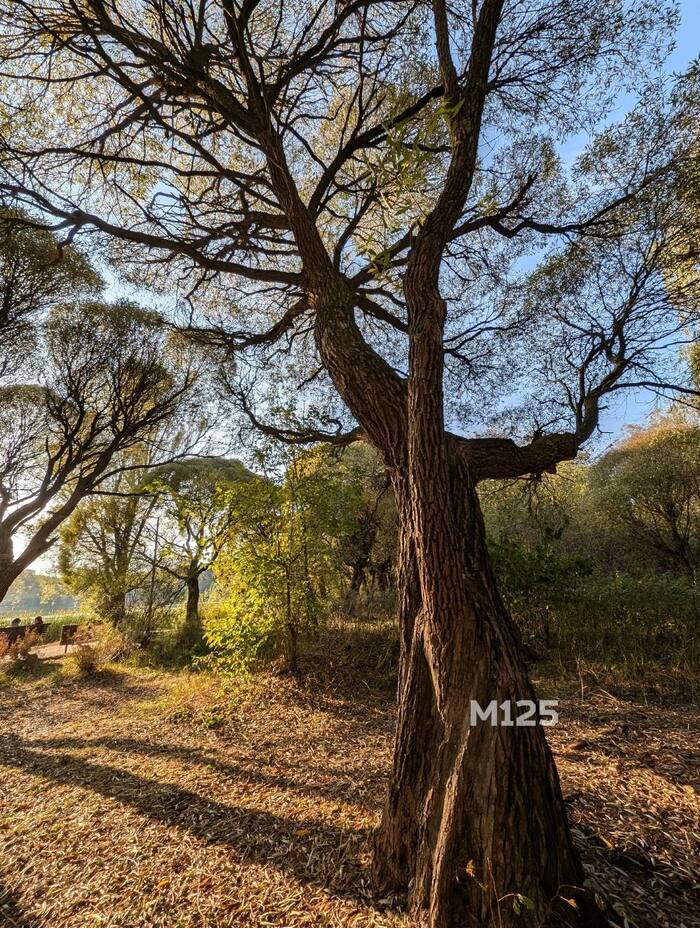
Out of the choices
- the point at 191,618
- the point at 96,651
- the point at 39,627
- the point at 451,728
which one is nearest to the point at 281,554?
the point at 451,728

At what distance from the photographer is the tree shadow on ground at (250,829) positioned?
68.8 inches

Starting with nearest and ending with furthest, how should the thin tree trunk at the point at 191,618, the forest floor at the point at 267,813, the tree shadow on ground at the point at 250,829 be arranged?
1. the forest floor at the point at 267,813
2. the tree shadow on ground at the point at 250,829
3. the thin tree trunk at the point at 191,618

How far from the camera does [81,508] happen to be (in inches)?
493

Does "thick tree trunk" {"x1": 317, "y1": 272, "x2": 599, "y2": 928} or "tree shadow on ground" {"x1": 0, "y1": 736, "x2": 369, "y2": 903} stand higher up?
"thick tree trunk" {"x1": 317, "y1": 272, "x2": 599, "y2": 928}

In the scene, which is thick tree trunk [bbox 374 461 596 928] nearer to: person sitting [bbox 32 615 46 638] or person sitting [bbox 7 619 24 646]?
person sitting [bbox 7 619 24 646]

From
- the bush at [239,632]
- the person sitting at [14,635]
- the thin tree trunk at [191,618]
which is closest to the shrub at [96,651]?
the thin tree trunk at [191,618]

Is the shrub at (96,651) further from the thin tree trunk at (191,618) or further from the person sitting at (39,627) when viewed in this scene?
the person sitting at (39,627)

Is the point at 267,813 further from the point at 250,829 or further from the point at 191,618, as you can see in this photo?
the point at 191,618

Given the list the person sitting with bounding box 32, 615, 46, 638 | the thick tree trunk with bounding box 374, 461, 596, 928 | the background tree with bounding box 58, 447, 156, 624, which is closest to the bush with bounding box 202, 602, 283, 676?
the thick tree trunk with bounding box 374, 461, 596, 928

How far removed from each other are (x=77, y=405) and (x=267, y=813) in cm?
748

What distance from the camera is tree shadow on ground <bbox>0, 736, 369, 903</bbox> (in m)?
1.75

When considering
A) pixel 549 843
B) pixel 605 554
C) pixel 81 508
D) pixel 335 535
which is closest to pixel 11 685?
pixel 81 508

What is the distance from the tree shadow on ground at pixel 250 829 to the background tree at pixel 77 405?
17.0 feet

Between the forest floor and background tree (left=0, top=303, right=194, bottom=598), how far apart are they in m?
3.88
